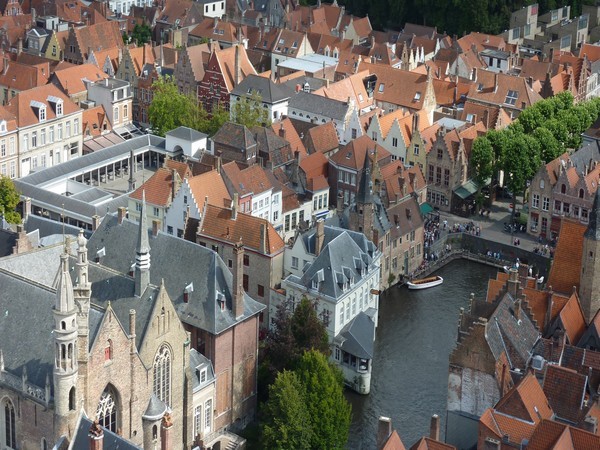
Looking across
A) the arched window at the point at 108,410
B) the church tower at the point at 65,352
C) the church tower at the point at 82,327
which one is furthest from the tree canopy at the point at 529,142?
the church tower at the point at 65,352

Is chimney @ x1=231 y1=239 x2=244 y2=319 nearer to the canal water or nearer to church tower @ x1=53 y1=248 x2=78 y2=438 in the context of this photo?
the canal water

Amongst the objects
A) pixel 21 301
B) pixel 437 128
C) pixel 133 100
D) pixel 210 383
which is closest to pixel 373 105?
pixel 437 128

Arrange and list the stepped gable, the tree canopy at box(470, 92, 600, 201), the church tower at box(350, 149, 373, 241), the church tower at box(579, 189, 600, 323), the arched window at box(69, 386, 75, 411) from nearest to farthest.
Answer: the arched window at box(69, 386, 75, 411) < the church tower at box(579, 189, 600, 323) < the stepped gable < the church tower at box(350, 149, 373, 241) < the tree canopy at box(470, 92, 600, 201)

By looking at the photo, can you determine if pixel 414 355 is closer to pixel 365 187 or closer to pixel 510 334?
pixel 365 187

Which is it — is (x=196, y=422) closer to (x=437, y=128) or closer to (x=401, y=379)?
(x=401, y=379)

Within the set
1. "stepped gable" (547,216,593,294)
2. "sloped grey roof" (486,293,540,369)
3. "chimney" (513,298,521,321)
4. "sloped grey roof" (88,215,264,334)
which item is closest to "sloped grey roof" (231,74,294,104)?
"stepped gable" (547,216,593,294)

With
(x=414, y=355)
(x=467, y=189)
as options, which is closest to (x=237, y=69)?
A: (x=467, y=189)

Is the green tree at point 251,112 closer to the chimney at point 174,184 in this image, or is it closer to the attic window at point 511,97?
the chimney at point 174,184
